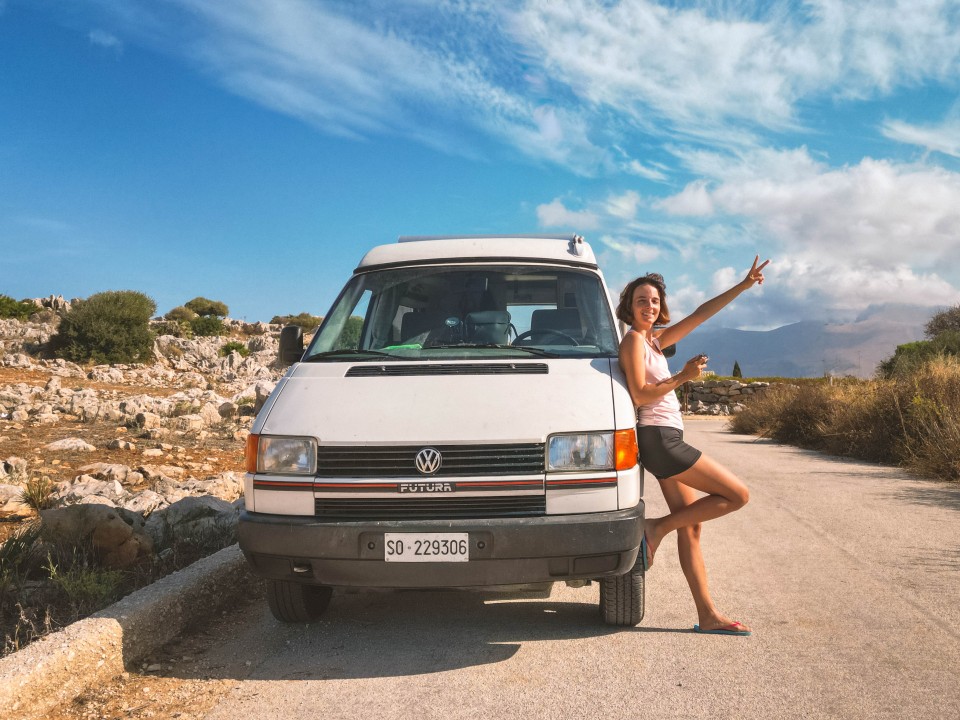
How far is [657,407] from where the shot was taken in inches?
175

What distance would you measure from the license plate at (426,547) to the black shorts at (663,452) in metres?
1.14

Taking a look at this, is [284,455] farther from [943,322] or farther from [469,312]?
[943,322]

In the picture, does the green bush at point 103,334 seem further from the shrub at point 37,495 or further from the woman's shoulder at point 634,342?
the woman's shoulder at point 634,342

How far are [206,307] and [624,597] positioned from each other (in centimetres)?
6223

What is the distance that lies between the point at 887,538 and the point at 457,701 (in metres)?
4.72

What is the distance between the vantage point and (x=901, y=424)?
12.0 metres

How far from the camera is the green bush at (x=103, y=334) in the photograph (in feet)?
90.9

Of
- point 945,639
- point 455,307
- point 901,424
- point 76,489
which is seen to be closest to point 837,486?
point 901,424

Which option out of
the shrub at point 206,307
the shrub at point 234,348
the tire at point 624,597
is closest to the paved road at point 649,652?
the tire at point 624,597

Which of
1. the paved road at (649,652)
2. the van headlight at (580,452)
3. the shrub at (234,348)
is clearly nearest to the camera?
the paved road at (649,652)

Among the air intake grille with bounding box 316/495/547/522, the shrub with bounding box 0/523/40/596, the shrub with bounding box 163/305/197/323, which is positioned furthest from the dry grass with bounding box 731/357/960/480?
the shrub with bounding box 163/305/197/323

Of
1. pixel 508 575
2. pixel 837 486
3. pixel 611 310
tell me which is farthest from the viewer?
pixel 837 486

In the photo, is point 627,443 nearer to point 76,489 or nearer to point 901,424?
point 76,489

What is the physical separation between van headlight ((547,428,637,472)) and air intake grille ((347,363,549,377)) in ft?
1.73
